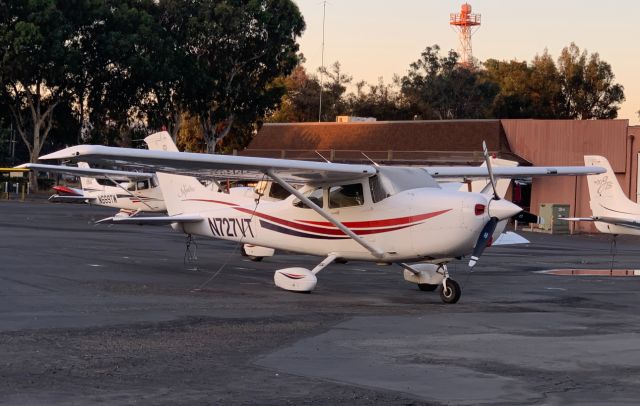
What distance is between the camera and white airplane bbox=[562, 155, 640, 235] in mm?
25156

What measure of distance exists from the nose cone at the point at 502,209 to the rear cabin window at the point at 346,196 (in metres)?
2.47

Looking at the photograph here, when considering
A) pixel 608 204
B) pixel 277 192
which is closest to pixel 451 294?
pixel 277 192

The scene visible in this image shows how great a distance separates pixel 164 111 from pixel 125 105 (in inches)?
155

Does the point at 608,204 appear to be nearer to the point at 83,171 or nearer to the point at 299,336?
the point at 83,171

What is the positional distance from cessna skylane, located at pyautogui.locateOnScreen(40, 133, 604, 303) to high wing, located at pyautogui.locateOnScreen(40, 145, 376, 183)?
15 mm

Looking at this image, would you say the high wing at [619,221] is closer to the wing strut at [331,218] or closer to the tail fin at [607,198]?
the tail fin at [607,198]

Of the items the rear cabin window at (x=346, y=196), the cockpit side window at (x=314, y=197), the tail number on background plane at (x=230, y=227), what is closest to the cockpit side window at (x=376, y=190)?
the rear cabin window at (x=346, y=196)

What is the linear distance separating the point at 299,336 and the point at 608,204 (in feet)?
51.8

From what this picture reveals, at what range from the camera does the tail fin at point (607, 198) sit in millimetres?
25422

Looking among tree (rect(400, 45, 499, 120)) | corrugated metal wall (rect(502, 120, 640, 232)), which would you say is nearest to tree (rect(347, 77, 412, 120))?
tree (rect(400, 45, 499, 120))

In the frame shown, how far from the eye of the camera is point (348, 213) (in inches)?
663

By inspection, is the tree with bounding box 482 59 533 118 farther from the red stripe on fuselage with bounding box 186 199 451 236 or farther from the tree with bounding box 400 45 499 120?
the red stripe on fuselage with bounding box 186 199 451 236

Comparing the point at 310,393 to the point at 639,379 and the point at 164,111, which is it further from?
the point at 164,111

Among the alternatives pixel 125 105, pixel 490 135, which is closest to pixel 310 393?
pixel 490 135
